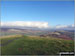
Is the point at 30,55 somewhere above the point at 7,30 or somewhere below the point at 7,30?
below

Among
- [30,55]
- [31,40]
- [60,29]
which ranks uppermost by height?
[60,29]

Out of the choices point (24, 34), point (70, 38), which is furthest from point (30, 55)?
point (70, 38)

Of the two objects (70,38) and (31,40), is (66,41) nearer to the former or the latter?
(70,38)

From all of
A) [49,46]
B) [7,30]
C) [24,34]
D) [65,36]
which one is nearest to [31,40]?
[24,34]

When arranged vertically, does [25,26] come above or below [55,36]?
above

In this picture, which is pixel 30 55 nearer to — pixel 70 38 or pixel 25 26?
pixel 25 26

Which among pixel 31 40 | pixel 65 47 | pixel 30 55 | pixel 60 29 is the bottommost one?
pixel 30 55
